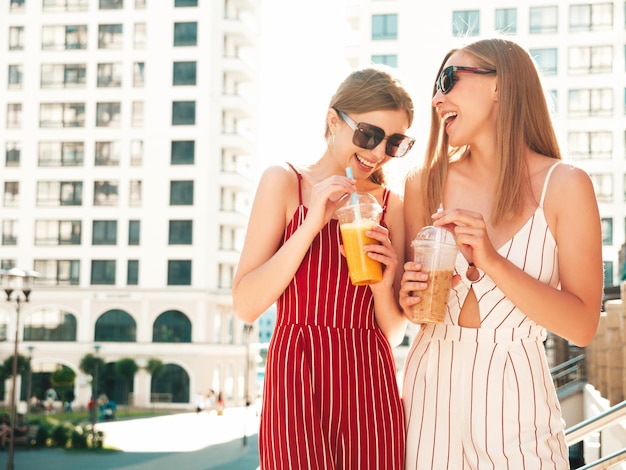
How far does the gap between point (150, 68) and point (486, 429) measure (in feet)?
169

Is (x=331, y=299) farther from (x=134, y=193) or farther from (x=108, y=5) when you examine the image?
(x=108, y=5)

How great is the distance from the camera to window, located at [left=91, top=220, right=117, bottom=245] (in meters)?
51.5

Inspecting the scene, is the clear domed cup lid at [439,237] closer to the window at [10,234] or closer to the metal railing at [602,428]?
the metal railing at [602,428]

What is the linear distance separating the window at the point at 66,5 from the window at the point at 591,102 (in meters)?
28.0

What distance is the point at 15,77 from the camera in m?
52.9

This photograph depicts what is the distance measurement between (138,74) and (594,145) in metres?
25.4

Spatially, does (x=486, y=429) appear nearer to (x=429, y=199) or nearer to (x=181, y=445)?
(x=429, y=199)

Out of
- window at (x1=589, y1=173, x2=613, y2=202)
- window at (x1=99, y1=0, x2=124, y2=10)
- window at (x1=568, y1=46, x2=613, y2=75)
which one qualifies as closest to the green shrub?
window at (x1=589, y1=173, x2=613, y2=202)

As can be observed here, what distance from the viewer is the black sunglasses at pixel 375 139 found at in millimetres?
2826

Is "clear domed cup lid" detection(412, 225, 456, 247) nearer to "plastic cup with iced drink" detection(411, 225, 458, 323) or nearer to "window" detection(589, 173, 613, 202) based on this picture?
"plastic cup with iced drink" detection(411, 225, 458, 323)

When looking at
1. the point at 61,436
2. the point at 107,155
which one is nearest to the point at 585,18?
the point at 107,155

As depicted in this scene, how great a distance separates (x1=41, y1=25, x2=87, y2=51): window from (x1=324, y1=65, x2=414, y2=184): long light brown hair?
5282 centimetres

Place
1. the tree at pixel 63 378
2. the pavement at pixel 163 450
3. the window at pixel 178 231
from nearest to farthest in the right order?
the pavement at pixel 163 450, the tree at pixel 63 378, the window at pixel 178 231

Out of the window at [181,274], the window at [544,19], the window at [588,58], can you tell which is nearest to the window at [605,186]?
the window at [588,58]
